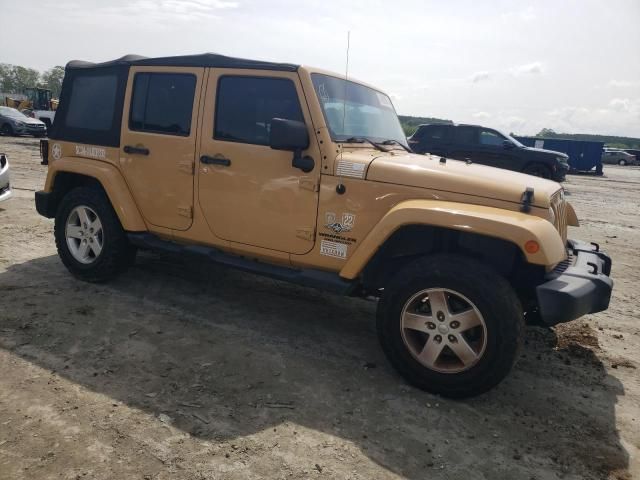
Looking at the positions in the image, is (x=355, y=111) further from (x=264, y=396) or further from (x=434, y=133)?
(x=434, y=133)

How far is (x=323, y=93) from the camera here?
361 cm

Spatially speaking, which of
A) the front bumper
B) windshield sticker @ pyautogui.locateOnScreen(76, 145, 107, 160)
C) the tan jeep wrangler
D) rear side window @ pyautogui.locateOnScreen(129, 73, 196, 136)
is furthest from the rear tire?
windshield sticker @ pyautogui.locateOnScreen(76, 145, 107, 160)

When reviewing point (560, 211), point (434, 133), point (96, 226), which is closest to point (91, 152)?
point (96, 226)

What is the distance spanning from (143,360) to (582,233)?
7.87 meters

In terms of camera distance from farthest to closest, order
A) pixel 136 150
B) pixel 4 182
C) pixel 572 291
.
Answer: pixel 4 182 → pixel 136 150 → pixel 572 291

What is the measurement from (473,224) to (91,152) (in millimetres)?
3617

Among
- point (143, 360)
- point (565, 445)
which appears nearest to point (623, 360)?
point (565, 445)

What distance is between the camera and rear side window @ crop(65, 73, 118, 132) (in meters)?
4.49

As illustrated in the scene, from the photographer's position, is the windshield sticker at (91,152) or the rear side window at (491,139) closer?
the windshield sticker at (91,152)

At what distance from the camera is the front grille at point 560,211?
3.36m

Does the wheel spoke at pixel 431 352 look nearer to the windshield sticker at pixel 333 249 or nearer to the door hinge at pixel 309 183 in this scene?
the windshield sticker at pixel 333 249

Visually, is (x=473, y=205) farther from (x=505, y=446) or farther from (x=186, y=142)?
(x=186, y=142)

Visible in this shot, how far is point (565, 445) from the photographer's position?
8.96 ft

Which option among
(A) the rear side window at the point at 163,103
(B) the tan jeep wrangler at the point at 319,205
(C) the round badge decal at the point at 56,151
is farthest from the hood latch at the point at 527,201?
(C) the round badge decal at the point at 56,151
